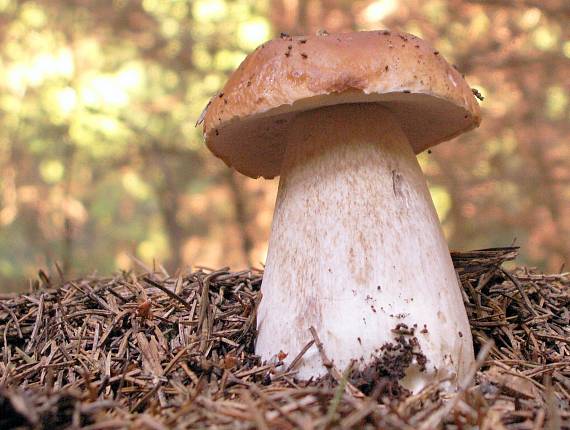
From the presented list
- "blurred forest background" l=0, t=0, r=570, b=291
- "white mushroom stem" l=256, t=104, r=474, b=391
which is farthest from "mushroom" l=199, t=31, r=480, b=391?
"blurred forest background" l=0, t=0, r=570, b=291

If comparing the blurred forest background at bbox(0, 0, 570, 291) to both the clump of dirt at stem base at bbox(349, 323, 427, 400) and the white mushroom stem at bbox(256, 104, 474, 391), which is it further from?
the clump of dirt at stem base at bbox(349, 323, 427, 400)

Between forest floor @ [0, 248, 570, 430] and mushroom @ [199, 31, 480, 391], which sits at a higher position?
mushroom @ [199, 31, 480, 391]

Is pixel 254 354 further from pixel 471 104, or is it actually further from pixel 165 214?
pixel 165 214

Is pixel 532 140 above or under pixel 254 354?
above

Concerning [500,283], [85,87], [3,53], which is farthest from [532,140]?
[3,53]

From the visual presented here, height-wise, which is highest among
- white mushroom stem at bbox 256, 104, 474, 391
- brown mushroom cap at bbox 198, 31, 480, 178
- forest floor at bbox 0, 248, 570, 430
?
brown mushroom cap at bbox 198, 31, 480, 178

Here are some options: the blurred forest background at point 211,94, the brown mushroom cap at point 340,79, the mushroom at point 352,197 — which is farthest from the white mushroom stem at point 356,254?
the blurred forest background at point 211,94
